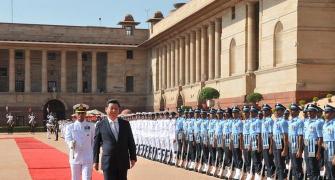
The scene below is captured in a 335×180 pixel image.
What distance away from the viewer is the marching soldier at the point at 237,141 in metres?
17.6

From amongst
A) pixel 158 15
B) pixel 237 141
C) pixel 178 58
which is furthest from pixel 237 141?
pixel 158 15

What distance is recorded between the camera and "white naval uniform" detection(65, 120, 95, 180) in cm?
1318

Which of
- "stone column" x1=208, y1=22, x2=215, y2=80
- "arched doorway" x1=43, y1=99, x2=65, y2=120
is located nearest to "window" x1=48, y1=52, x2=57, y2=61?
"arched doorway" x1=43, y1=99, x2=65, y2=120

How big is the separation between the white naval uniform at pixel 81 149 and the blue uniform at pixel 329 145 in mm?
4937

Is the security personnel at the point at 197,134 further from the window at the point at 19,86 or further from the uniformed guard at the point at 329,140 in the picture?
the window at the point at 19,86

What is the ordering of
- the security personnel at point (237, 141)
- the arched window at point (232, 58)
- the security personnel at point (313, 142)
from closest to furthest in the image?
the security personnel at point (313, 142)
the security personnel at point (237, 141)
the arched window at point (232, 58)

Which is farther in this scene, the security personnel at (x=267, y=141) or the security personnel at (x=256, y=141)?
the security personnel at (x=256, y=141)

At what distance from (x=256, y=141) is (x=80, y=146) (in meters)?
5.24

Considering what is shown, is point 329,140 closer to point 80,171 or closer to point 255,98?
point 80,171

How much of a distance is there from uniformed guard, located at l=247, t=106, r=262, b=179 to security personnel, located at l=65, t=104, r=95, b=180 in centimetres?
484

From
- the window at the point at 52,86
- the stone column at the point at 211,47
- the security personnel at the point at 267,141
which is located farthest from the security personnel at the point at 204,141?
the window at the point at 52,86

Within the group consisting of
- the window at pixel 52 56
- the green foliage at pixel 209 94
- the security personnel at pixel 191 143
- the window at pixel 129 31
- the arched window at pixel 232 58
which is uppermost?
the window at pixel 129 31

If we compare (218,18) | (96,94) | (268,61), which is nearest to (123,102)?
(96,94)

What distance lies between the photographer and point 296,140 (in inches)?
578
